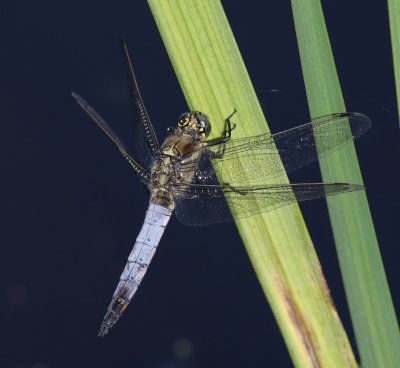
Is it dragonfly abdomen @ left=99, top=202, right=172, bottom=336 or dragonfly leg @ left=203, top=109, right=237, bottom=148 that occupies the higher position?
dragonfly leg @ left=203, top=109, right=237, bottom=148

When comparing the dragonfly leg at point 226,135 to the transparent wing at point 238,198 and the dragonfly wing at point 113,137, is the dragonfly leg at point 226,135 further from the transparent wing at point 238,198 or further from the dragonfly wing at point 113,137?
the dragonfly wing at point 113,137

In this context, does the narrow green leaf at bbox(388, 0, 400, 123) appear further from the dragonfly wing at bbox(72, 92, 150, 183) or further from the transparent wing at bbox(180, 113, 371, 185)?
the dragonfly wing at bbox(72, 92, 150, 183)

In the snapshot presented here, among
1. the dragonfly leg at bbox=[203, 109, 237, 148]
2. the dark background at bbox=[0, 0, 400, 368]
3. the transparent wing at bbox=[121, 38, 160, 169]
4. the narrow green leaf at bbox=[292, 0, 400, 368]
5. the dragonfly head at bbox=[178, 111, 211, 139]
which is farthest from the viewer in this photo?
the dark background at bbox=[0, 0, 400, 368]

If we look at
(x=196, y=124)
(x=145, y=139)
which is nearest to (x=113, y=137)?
(x=145, y=139)

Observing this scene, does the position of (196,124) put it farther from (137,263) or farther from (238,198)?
(137,263)

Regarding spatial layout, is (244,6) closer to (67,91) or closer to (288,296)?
(67,91)

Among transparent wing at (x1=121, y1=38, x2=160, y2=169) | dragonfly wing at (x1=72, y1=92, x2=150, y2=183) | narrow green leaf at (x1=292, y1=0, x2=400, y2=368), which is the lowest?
narrow green leaf at (x1=292, y1=0, x2=400, y2=368)

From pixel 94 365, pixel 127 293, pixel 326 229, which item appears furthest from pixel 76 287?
pixel 326 229

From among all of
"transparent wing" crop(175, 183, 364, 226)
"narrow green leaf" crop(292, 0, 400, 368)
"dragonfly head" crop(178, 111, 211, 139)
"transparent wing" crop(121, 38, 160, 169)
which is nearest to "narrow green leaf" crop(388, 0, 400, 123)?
"narrow green leaf" crop(292, 0, 400, 368)
